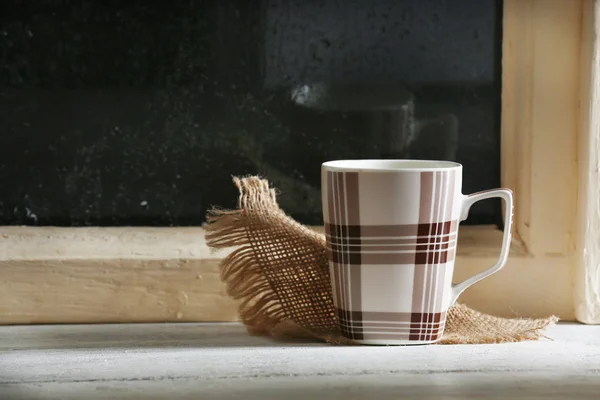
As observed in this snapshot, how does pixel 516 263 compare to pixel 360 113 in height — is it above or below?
below

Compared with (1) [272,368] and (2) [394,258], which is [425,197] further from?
(1) [272,368]

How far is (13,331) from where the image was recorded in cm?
77

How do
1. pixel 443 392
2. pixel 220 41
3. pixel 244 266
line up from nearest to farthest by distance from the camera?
A: pixel 443 392, pixel 244 266, pixel 220 41

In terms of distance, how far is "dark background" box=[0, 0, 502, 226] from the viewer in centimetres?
84

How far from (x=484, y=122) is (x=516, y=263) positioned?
153 mm

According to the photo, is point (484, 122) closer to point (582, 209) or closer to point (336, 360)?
point (582, 209)

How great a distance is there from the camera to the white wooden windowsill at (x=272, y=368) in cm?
59

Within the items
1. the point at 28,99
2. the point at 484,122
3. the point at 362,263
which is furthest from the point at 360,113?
the point at 28,99

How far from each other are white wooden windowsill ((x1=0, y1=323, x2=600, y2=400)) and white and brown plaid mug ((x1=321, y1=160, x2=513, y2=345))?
26mm

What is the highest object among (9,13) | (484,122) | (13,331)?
(9,13)

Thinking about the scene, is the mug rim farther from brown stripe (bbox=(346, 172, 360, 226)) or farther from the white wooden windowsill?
the white wooden windowsill

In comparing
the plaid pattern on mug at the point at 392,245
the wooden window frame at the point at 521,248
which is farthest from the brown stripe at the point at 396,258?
the wooden window frame at the point at 521,248

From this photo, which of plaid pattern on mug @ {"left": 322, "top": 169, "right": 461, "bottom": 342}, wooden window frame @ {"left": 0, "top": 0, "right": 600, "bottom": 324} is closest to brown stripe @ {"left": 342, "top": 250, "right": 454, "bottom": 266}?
plaid pattern on mug @ {"left": 322, "top": 169, "right": 461, "bottom": 342}

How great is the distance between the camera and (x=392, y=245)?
66cm
